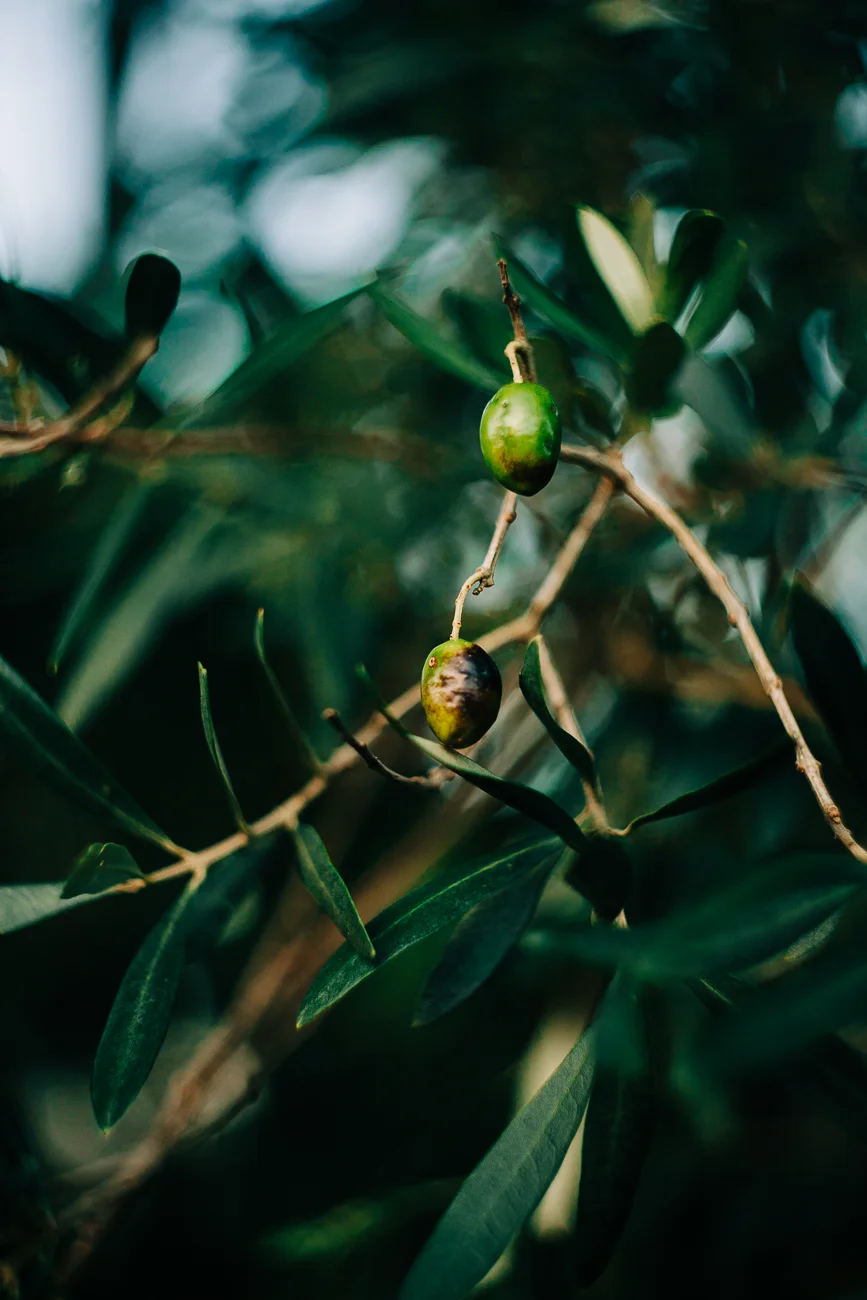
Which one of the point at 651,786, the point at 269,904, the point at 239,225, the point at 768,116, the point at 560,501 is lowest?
the point at 269,904

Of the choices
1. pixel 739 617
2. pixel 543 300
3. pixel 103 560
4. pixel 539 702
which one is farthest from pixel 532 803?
pixel 103 560

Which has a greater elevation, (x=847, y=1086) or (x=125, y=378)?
(x=125, y=378)

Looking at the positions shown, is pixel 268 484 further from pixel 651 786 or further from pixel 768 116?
pixel 768 116

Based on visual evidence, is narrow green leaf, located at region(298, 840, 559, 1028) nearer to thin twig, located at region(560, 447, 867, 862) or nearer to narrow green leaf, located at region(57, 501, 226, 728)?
thin twig, located at region(560, 447, 867, 862)

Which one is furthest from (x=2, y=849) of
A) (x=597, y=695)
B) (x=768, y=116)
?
(x=768, y=116)

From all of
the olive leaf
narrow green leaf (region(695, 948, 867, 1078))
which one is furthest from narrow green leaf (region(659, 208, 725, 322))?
narrow green leaf (region(695, 948, 867, 1078))

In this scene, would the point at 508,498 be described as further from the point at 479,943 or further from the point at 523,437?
the point at 479,943

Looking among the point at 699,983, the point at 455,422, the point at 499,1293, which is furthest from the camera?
the point at 455,422
